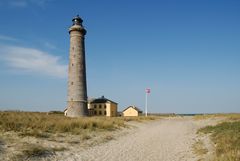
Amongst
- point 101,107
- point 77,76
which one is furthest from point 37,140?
point 101,107

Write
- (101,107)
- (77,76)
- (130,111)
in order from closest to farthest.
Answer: (77,76) → (101,107) → (130,111)

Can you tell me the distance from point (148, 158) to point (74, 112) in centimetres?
2760

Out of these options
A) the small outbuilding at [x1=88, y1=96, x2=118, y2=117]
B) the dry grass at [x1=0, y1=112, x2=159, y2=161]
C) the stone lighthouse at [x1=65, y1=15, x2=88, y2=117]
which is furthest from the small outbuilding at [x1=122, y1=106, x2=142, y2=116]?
the dry grass at [x1=0, y1=112, x2=159, y2=161]

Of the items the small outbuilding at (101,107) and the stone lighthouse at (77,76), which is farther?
the small outbuilding at (101,107)

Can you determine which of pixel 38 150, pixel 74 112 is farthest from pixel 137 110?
pixel 38 150

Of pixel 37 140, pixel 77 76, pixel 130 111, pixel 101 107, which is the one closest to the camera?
pixel 37 140

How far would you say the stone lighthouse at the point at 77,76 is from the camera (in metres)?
36.8

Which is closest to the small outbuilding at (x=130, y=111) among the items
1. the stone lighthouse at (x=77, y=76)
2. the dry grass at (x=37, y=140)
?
the stone lighthouse at (x=77, y=76)

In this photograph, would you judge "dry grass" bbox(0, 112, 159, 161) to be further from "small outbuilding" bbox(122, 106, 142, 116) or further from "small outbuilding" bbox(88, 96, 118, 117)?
"small outbuilding" bbox(122, 106, 142, 116)

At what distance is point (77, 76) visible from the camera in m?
37.0

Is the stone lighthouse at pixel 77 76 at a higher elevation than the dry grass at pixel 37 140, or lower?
higher

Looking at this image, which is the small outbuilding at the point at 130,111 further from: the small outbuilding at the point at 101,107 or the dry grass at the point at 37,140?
the dry grass at the point at 37,140

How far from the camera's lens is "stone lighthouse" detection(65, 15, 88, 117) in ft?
121

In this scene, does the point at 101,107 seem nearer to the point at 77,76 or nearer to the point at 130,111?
the point at 130,111
